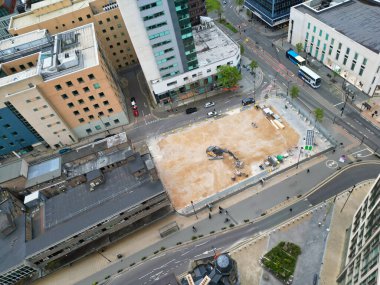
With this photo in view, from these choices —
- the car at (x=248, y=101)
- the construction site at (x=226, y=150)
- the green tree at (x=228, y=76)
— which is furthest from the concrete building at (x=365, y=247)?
the green tree at (x=228, y=76)

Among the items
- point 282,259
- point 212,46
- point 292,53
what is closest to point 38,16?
point 212,46

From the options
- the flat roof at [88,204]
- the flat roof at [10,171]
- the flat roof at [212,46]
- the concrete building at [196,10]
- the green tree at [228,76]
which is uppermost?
the concrete building at [196,10]

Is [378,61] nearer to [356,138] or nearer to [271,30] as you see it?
[356,138]

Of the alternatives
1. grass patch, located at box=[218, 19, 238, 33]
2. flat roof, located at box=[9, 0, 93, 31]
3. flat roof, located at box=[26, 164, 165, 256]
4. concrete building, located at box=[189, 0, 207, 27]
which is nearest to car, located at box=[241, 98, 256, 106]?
flat roof, located at box=[26, 164, 165, 256]

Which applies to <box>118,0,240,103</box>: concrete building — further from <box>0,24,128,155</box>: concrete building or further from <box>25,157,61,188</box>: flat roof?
<box>25,157,61,188</box>: flat roof

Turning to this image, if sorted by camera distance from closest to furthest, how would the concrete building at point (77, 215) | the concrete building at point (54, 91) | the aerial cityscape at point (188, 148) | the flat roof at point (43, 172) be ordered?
the concrete building at point (77, 215) < the aerial cityscape at point (188, 148) < the flat roof at point (43, 172) < the concrete building at point (54, 91)

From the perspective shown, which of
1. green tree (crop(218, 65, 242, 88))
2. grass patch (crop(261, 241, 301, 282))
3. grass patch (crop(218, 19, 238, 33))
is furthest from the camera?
grass patch (crop(218, 19, 238, 33))

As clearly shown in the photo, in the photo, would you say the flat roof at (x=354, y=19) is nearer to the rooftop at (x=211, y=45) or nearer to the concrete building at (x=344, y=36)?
the concrete building at (x=344, y=36)
